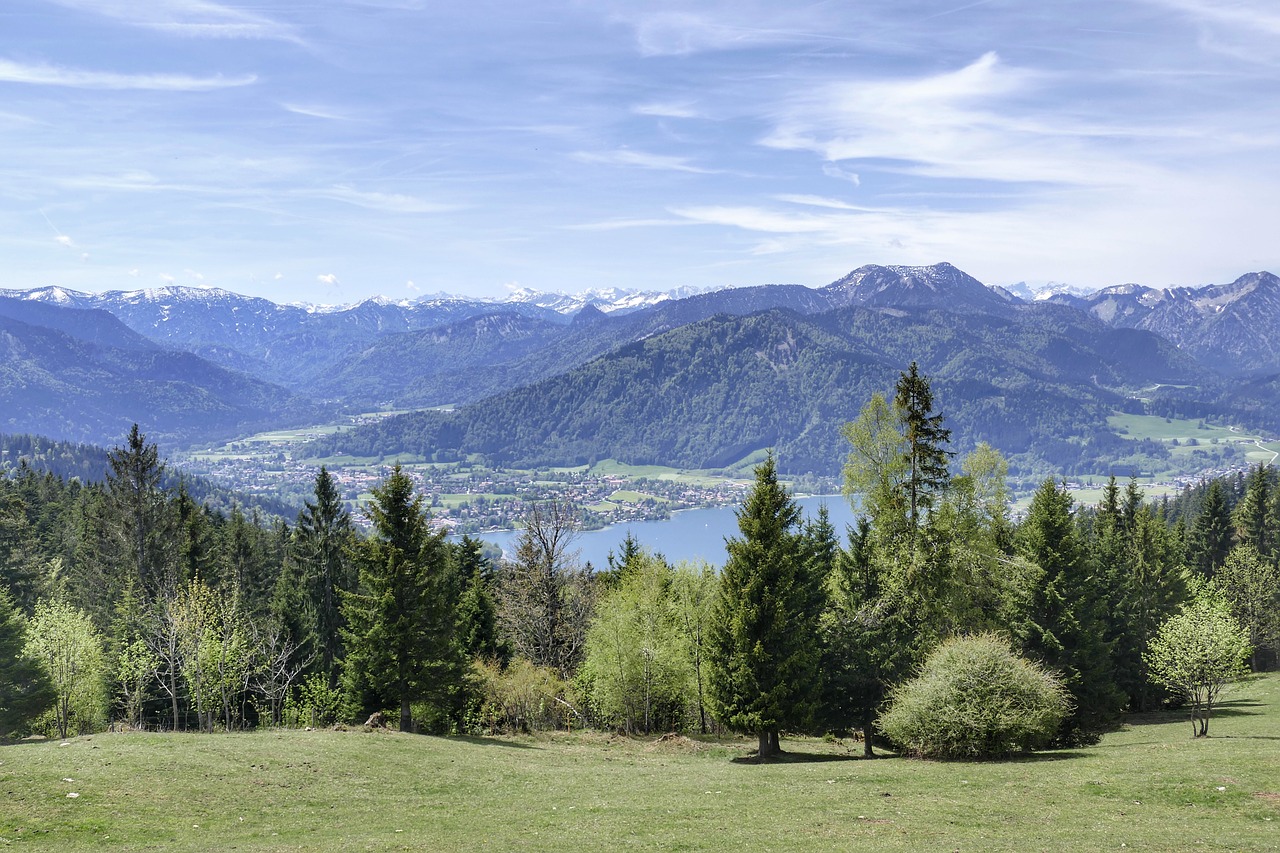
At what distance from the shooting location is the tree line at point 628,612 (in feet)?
117

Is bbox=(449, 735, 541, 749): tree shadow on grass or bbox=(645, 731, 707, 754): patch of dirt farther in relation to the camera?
bbox=(645, 731, 707, 754): patch of dirt

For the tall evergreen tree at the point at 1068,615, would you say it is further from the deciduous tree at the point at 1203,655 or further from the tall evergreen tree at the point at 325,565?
the tall evergreen tree at the point at 325,565

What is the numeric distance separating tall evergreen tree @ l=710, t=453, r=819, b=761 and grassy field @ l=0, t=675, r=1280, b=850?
9.14 ft

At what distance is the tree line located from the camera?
3566 cm

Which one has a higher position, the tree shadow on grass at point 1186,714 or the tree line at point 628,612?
the tree line at point 628,612

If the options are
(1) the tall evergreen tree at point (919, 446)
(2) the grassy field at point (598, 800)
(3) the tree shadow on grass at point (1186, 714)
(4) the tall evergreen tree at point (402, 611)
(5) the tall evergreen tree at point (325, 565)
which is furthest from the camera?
(5) the tall evergreen tree at point (325, 565)

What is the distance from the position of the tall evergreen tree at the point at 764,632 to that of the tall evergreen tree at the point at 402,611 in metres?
14.3

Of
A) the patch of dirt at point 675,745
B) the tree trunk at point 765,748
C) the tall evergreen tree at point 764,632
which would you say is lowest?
the patch of dirt at point 675,745

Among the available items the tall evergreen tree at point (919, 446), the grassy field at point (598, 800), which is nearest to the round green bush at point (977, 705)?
the grassy field at point (598, 800)

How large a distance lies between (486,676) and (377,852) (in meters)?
29.7

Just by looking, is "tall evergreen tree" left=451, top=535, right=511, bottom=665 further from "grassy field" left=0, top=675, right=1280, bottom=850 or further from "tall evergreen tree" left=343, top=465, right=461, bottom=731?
"grassy field" left=0, top=675, right=1280, bottom=850

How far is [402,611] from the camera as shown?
→ 39.6 meters

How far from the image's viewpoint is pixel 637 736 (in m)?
46.0

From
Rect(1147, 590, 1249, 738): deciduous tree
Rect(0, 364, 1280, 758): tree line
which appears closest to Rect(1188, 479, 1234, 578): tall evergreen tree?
Rect(0, 364, 1280, 758): tree line
